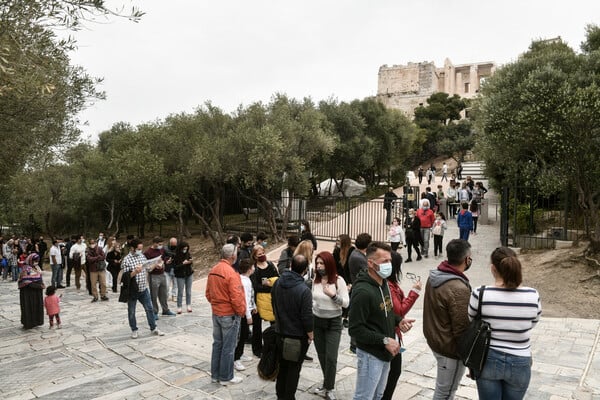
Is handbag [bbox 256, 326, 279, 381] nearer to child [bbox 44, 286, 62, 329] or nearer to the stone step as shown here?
child [bbox 44, 286, 62, 329]

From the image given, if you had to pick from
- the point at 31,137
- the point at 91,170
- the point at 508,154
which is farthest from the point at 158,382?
the point at 91,170

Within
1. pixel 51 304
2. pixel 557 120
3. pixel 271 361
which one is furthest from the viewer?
pixel 557 120

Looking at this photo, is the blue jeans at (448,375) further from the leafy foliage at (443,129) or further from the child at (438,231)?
the leafy foliage at (443,129)

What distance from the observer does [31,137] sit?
1047 centimetres

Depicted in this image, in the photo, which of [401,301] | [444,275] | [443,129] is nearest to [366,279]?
[444,275]

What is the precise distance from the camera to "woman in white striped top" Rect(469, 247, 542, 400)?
130 inches

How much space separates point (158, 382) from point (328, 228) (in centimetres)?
1459

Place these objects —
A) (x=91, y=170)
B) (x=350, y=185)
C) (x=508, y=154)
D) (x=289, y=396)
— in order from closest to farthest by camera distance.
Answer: (x=289, y=396), (x=508, y=154), (x=91, y=170), (x=350, y=185)

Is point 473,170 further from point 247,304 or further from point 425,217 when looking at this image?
point 247,304

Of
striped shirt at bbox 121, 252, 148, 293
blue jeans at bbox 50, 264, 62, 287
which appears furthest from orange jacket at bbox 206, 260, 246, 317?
blue jeans at bbox 50, 264, 62, 287

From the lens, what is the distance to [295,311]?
474 centimetres

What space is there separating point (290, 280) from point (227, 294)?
1.19m

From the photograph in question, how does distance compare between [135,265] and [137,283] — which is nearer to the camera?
[137,283]

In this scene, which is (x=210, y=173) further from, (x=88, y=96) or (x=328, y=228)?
(x=88, y=96)
